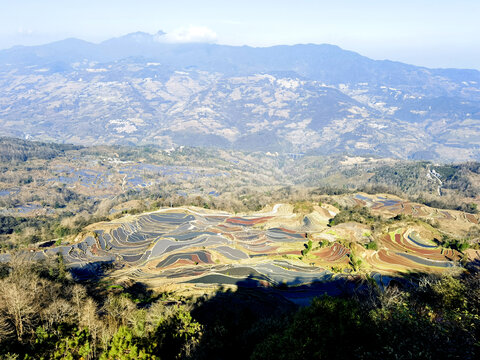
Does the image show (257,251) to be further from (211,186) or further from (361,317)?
(211,186)

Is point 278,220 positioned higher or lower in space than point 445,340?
lower

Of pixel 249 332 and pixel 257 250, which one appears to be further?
pixel 257 250

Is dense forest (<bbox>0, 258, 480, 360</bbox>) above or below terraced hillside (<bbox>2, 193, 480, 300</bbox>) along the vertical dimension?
above

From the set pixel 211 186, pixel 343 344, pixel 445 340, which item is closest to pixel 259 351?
pixel 343 344

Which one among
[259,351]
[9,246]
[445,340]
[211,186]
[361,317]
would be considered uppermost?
[445,340]

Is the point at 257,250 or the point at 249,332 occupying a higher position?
the point at 249,332

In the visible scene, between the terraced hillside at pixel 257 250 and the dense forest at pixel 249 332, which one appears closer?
the dense forest at pixel 249 332

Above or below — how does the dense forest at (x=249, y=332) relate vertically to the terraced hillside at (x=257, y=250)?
above

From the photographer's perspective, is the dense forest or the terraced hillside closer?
the dense forest
